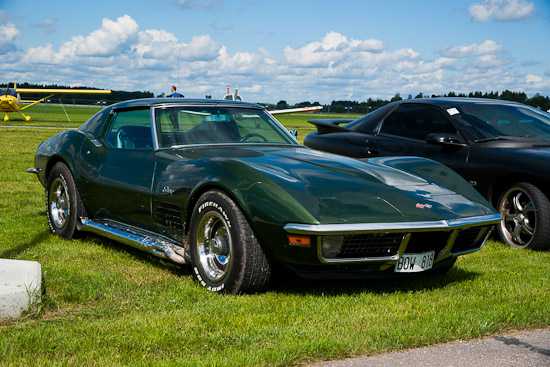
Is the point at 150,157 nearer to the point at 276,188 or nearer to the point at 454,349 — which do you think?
the point at 276,188

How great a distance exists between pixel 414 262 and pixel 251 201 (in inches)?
44.1

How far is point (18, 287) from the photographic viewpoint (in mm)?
3844

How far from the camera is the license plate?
4223 mm

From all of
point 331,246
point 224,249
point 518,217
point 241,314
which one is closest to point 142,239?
point 224,249

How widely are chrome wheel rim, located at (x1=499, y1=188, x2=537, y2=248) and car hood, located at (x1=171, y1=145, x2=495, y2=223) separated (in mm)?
1419

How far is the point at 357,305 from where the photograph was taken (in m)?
4.14

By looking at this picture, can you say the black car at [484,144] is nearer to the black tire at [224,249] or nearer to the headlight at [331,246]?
the headlight at [331,246]

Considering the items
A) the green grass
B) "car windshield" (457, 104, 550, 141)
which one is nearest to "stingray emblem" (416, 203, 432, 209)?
the green grass

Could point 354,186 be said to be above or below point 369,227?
above

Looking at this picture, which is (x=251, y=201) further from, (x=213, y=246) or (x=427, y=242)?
(x=427, y=242)

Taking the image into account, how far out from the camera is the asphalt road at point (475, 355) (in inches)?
126

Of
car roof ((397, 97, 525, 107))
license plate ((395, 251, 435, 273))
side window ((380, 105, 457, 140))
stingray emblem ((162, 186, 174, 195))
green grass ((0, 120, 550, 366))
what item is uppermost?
car roof ((397, 97, 525, 107))

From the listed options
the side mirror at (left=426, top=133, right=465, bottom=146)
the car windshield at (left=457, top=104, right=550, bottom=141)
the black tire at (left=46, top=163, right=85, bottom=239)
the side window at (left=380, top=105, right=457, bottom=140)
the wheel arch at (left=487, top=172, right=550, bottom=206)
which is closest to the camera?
the black tire at (left=46, top=163, right=85, bottom=239)

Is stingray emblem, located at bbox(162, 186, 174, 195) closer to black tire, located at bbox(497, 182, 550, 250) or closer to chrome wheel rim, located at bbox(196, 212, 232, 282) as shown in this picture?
chrome wheel rim, located at bbox(196, 212, 232, 282)
